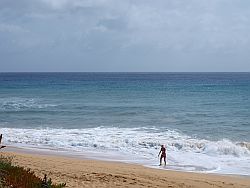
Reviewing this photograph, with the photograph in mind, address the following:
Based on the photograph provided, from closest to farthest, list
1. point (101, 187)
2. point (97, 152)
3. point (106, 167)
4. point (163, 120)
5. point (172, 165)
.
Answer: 1. point (101, 187)
2. point (106, 167)
3. point (172, 165)
4. point (97, 152)
5. point (163, 120)

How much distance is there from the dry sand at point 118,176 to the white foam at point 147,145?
212cm

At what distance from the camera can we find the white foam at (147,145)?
1873 cm

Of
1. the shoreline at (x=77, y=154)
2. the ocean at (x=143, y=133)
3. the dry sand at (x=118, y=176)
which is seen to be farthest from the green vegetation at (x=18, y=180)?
the ocean at (x=143, y=133)

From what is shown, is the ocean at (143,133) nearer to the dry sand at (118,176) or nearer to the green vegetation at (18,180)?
the dry sand at (118,176)

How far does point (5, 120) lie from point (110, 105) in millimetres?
13584

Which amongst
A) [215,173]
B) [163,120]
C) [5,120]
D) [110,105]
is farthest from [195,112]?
[215,173]

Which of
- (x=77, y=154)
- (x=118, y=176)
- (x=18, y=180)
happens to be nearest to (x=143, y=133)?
(x=77, y=154)

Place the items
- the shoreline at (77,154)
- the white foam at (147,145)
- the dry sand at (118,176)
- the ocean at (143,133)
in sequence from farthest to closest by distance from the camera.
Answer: the ocean at (143,133)
the white foam at (147,145)
the shoreline at (77,154)
the dry sand at (118,176)

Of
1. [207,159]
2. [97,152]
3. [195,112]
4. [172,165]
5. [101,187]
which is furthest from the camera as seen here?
[195,112]

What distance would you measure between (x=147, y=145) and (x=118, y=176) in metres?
9.08

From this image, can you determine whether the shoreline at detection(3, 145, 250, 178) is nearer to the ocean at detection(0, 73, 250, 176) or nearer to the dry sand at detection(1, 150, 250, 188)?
the ocean at detection(0, 73, 250, 176)

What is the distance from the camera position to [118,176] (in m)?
14.0

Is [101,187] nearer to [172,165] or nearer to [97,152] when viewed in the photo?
[172,165]

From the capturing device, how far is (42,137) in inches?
982
